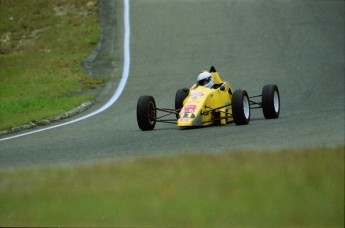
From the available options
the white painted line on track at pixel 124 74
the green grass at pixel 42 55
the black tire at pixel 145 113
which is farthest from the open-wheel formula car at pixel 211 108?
the green grass at pixel 42 55

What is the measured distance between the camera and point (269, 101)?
43.5 ft

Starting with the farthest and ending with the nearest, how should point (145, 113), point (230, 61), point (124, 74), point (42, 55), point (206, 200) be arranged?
1. point (42, 55)
2. point (230, 61)
3. point (124, 74)
4. point (145, 113)
5. point (206, 200)

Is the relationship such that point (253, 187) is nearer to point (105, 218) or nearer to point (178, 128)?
point (105, 218)

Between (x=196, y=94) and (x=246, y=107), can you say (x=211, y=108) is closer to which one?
(x=196, y=94)

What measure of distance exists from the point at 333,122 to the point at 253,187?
9.47 meters

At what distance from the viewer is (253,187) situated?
2484mm

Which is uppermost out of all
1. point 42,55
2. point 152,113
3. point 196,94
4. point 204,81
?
point 42,55

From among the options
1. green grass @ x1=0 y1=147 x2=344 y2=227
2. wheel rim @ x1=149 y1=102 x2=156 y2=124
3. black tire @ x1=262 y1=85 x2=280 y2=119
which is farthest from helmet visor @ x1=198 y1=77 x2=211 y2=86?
green grass @ x1=0 y1=147 x2=344 y2=227

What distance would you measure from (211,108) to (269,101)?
1.17m

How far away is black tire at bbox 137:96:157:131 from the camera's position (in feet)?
41.5

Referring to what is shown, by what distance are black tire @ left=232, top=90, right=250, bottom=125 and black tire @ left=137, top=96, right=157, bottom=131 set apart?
4.52 feet

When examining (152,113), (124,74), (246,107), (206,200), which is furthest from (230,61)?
(206,200)

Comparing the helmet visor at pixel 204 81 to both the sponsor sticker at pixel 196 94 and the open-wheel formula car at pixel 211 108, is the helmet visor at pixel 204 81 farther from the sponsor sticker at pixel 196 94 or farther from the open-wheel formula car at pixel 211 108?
the sponsor sticker at pixel 196 94

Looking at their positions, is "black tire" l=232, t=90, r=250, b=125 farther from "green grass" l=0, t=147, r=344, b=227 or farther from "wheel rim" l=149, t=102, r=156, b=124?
"green grass" l=0, t=147, r=344, b=227
